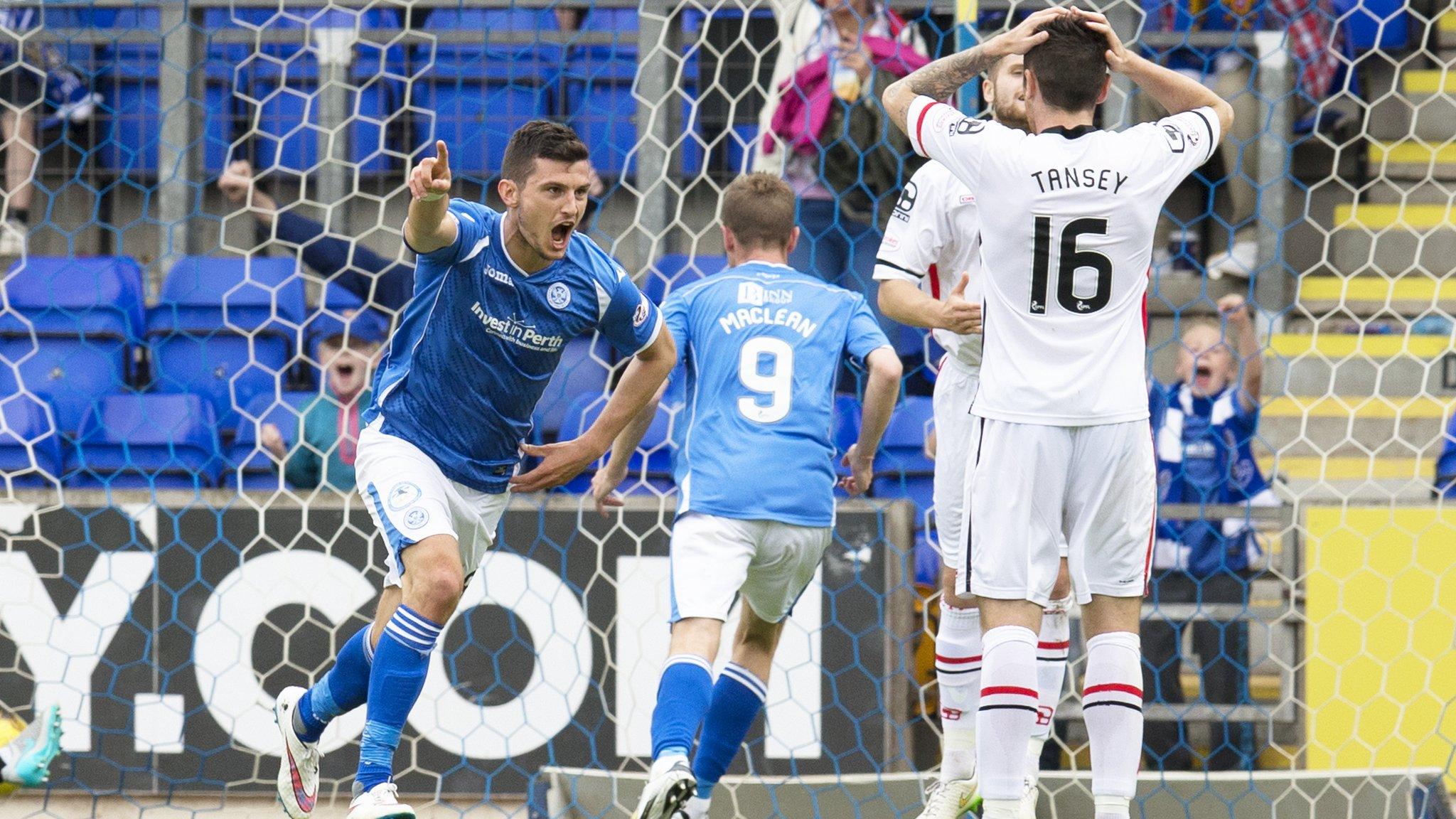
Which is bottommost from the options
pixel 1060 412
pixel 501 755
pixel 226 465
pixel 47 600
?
pixel 501 755

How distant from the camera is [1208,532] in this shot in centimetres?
602

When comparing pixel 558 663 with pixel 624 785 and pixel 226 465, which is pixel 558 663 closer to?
pixel 624 785

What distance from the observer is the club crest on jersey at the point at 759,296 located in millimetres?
4695

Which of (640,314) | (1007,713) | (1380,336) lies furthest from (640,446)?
(1380,336)

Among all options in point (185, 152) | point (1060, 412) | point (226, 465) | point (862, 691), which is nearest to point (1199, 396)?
point (862, 691)

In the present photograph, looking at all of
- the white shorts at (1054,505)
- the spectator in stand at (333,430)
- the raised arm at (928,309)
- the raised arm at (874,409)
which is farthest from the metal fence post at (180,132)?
the white shorts at (1054,505)

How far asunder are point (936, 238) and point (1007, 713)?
1.53 m

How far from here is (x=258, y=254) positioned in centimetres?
824

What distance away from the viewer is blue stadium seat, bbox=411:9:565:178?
7.73m

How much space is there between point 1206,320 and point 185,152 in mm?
4950

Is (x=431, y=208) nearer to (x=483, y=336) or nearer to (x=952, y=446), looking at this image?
(x=483, y=336)

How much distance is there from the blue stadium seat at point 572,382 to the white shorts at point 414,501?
2291 mm

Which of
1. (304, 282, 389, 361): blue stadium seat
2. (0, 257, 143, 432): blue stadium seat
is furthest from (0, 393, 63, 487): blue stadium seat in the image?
(304, 282, 389, 361): blue stadium seat

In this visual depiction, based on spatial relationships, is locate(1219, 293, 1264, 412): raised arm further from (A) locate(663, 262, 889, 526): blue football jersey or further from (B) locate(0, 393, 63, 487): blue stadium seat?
(B) locate(0, 393, 63, 487): blue stadium seat
